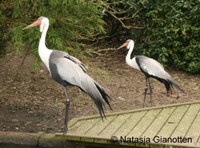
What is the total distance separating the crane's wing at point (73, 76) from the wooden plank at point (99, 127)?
0.56ft

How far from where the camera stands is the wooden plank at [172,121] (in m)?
4.37

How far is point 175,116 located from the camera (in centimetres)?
500

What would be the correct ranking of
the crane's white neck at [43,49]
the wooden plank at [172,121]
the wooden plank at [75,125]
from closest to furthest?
the wooden plank at [172,121]
the wooden plank at [75,125]
the crane's white neck at [43,49]

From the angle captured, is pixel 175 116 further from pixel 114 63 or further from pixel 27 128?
pixel 114 63

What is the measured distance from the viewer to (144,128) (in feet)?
14.9

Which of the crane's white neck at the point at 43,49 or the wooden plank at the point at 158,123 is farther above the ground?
the crane's white neck at the point at 43,49

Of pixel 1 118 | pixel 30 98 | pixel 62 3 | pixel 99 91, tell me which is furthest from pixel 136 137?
pixel 30 98

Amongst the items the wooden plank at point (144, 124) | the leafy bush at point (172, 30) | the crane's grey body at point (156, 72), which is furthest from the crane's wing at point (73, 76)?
Answer: the leafy bush at point (172, 30)

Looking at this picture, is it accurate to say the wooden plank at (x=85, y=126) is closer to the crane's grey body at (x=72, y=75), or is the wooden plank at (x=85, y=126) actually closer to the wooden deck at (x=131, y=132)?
the wooden deck at (x=131, y=132)

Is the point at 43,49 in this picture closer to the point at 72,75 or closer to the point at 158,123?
the point at 72,75

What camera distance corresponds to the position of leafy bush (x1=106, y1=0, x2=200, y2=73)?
8.80 metres

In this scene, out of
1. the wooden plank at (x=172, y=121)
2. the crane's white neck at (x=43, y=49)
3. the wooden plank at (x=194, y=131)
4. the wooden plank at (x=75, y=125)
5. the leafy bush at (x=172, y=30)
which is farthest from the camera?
the leafy bush at (x=172, y=30)

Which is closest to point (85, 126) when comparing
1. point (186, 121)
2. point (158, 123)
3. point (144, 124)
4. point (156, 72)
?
point (144, 124)

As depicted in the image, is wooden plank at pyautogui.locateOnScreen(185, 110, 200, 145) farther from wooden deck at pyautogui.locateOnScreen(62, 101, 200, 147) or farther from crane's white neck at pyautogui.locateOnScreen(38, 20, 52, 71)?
crane's white neck at pyautogui.locateOnScreen(38, 20, 52, 71)
